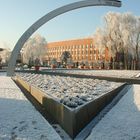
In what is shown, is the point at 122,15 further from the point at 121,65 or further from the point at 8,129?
the point at 8,129

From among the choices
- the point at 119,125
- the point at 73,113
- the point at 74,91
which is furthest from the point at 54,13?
the point at 73,113

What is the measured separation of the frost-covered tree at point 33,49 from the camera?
102025 mm

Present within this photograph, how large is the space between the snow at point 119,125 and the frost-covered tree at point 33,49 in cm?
9102

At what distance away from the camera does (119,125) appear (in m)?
9.09

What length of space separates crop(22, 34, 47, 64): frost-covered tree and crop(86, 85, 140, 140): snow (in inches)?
3583

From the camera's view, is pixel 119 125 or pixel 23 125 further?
pixel 119 125

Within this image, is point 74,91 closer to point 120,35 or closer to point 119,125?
point 119,125

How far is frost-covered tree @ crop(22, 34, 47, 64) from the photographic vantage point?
102025 mm

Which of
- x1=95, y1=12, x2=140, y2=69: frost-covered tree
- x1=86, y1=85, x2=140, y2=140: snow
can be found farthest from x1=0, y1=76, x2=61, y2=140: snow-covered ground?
x1=95, y1=12, x2=140, y2=69: frost-covered tree

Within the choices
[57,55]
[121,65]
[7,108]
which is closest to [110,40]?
[121,65]

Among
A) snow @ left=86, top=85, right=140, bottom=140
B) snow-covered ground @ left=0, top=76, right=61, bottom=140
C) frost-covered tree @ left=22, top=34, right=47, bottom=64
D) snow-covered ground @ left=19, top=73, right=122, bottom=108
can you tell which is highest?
frost-covered tree @ left=22, top=34, right=47, bottom=64

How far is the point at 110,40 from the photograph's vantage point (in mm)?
67812

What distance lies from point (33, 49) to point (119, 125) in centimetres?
9582

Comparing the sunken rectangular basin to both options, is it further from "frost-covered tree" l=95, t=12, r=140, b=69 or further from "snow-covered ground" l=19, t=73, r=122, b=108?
"frost-covered tree" l=95, t=12, r=140, b=69
